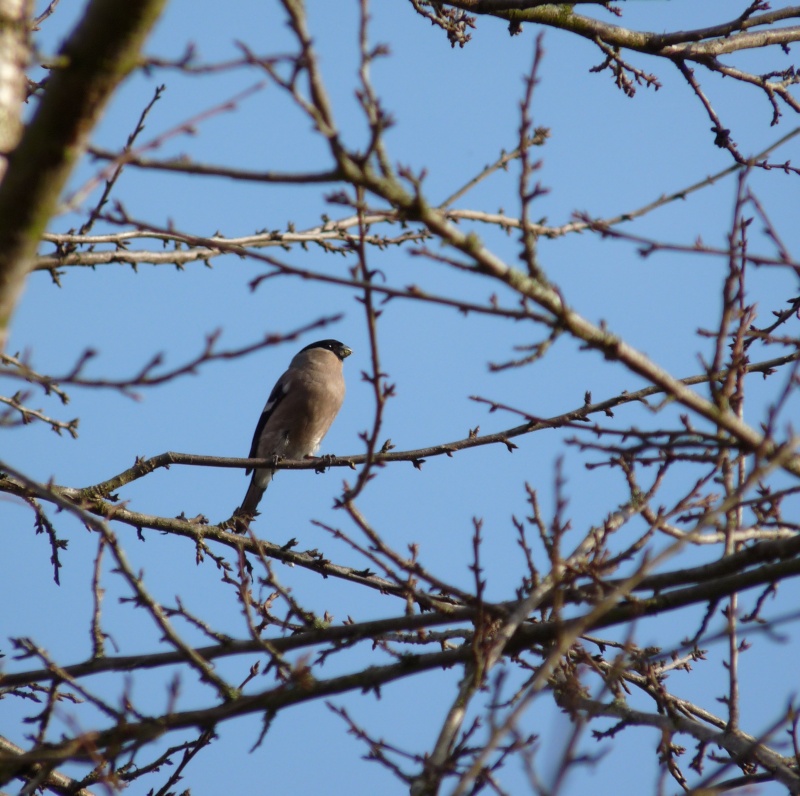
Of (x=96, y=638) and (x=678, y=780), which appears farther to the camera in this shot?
(x=678, y=780)

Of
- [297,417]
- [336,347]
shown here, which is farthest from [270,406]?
[336,347]

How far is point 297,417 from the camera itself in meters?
8.45

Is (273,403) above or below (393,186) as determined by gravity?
above

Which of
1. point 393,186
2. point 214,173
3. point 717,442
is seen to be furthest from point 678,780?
point 214,173

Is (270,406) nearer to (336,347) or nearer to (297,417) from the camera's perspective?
(297,417)

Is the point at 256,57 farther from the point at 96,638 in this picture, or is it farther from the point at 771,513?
the point at 771,513

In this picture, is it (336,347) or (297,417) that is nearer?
(297,417)

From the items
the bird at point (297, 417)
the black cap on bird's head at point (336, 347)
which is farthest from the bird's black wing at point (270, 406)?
the black cap on bird's head at point (336, 347)

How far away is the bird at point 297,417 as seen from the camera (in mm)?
8398

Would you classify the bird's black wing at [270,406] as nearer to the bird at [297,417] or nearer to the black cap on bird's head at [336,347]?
the bird at [297,417]

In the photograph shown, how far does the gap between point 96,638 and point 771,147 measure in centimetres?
229

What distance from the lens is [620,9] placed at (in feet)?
16.0

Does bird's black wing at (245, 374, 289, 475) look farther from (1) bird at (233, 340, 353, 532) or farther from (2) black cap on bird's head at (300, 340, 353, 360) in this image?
(2) black cap on bird's head at (300, 340, 353, 360)

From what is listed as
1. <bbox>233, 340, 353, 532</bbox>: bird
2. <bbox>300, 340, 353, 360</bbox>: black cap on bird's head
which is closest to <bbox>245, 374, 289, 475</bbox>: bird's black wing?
<bbox>233, 340, 353, 532</bbox>: bird
